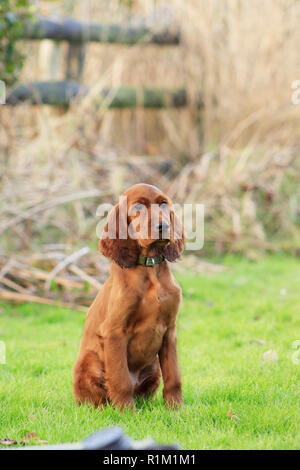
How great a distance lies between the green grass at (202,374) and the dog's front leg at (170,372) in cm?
8

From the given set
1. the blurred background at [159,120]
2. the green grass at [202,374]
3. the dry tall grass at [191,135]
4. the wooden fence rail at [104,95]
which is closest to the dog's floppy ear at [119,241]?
the green grass at [202,374]

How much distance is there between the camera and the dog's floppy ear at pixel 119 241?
3254 mm

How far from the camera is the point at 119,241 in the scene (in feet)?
10.7

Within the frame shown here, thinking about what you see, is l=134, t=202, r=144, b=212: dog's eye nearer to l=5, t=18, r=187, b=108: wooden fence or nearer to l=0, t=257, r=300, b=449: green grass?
l=0, t=257, r=300, b=449: green grass

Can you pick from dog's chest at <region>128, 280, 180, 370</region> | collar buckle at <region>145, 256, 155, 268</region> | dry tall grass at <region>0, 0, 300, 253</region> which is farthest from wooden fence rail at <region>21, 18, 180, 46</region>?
dog's chest at <region>128, 280, 180, 370</region>

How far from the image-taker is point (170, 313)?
3283mm

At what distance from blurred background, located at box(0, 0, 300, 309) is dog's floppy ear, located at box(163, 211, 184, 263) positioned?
3139mm

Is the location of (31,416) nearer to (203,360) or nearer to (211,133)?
(203,360)

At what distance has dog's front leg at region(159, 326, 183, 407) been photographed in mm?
3338

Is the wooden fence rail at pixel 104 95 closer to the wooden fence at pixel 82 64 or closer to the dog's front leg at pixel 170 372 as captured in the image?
the wooden fence at pixel 82 64

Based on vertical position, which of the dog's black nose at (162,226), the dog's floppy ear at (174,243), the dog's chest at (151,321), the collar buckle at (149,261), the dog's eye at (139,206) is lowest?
the dog's chest at (151,321)

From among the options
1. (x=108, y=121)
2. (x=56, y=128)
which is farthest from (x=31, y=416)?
(x=108, y=121)

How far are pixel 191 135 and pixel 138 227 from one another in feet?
23.9
